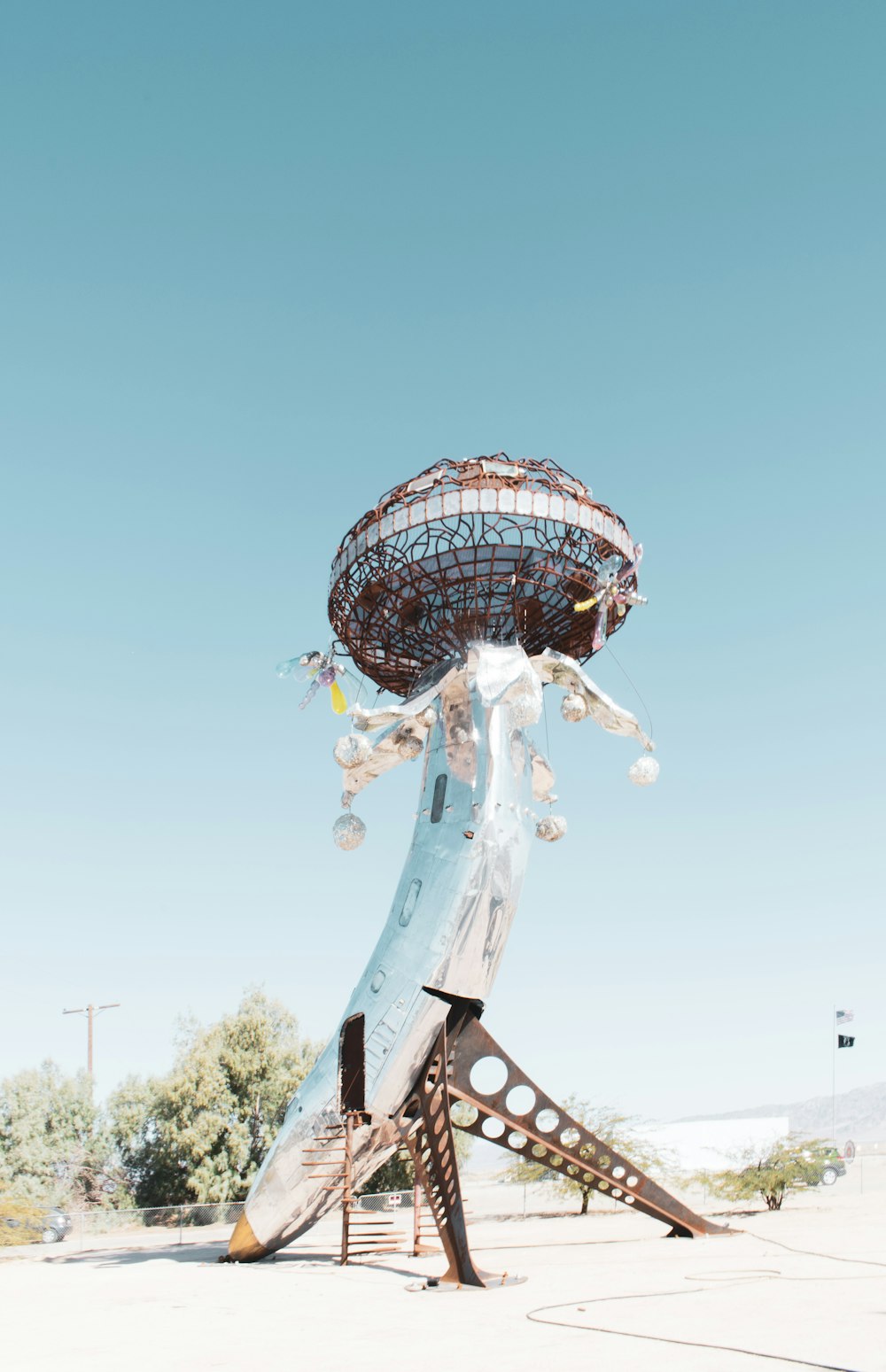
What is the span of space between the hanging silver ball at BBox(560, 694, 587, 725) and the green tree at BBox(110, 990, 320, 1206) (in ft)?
71.3

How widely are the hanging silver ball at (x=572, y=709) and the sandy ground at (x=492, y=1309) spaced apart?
8.90 metres

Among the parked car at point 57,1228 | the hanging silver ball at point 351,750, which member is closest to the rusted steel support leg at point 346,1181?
the hanging silver ball at point 351,750

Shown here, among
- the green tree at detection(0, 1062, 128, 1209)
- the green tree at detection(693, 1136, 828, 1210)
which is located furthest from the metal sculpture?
the green tree at detection(0, 1062, 128, 1209)

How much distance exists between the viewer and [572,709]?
20.5 m

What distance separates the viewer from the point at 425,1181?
1770 cm

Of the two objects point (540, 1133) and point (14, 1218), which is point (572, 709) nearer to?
point (540, 1133)

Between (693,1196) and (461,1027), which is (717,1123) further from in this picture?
(461,1027)

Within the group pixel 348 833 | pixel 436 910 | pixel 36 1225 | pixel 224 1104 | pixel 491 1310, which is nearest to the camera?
pixel 491 1310

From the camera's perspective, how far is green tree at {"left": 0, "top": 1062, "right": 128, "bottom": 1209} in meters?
40.5

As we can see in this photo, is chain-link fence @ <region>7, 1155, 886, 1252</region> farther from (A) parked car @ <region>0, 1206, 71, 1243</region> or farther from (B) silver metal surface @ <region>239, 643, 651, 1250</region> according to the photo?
(B) silver metal surface @ <region>239, 643, 651, 1250</region>

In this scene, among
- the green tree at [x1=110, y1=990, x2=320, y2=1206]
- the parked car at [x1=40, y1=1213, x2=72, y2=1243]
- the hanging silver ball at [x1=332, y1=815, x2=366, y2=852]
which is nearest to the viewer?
the hanging silver ball at [x1=332, y1=815, x2=366, y2=852]

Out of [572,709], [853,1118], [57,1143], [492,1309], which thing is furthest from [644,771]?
[853,1118]

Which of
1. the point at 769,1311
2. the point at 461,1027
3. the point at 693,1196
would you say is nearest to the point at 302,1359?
the point at 769,1311

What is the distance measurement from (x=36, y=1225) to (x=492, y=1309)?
18.7 meters
